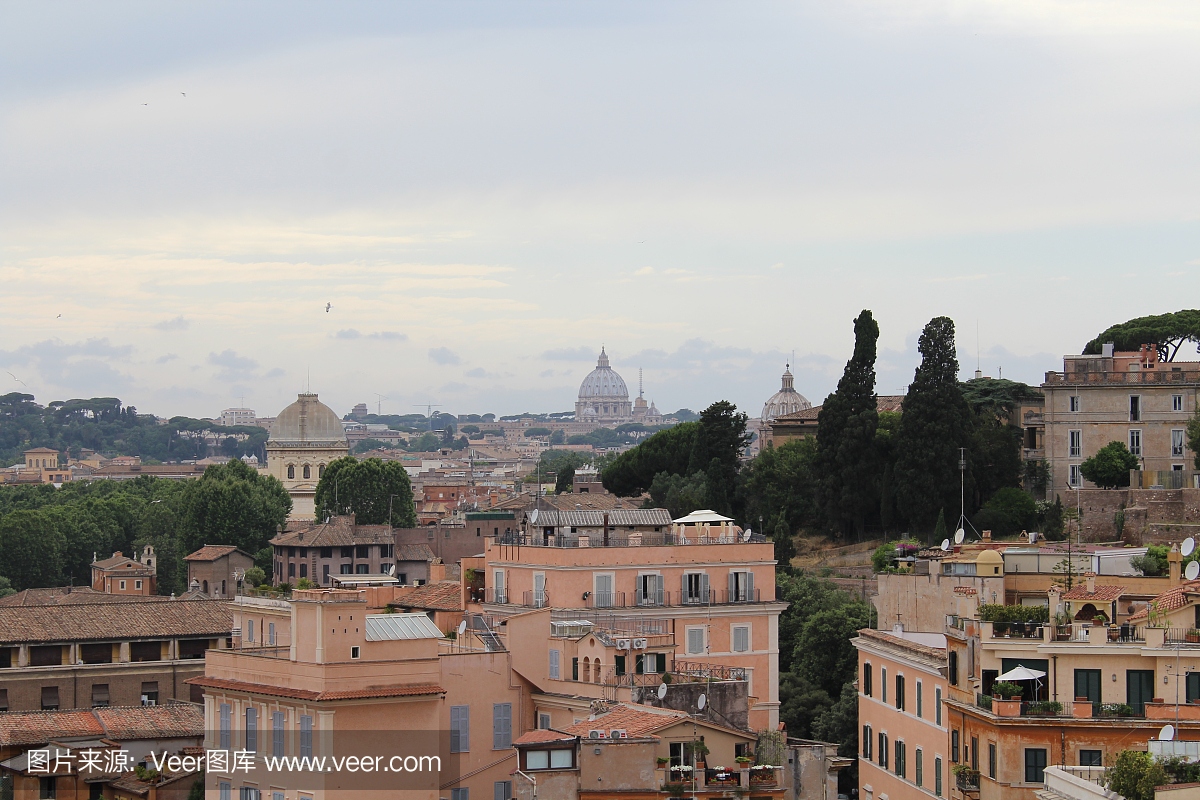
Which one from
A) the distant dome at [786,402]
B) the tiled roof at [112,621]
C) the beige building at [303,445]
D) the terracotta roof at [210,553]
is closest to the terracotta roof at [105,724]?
the tiled roof at [112,621]

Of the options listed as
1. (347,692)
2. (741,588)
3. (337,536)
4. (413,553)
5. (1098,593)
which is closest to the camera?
(347,692)

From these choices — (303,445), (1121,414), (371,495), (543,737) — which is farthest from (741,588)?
(303,445)

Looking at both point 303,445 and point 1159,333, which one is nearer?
point 1159,333

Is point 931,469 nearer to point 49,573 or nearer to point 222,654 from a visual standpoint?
point 222,654

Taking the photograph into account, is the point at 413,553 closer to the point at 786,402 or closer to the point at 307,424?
the point at 307,424

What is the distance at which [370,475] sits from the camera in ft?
386

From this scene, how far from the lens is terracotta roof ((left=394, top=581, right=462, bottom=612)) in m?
42.8

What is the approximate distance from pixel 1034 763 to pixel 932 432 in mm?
37997

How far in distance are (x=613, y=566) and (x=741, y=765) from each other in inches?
563

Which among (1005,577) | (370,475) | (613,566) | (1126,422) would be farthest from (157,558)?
(1005,577)

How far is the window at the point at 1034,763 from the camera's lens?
1165 inches

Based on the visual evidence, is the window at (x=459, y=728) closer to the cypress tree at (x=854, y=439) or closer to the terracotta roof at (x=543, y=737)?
the terracotta roof at (x=543, y=737)

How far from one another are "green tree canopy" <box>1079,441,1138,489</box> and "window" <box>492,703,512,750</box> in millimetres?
37809

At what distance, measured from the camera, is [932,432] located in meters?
67.2
